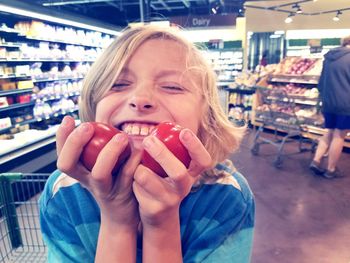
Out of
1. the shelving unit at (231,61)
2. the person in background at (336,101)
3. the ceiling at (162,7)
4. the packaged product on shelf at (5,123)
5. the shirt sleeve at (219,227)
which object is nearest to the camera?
the shirt sleeve at (219,227)

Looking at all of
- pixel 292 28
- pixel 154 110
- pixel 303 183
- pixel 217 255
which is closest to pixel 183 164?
pixel 154 110

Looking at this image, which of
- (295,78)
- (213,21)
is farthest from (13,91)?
(213,21)

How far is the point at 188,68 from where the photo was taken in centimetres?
86

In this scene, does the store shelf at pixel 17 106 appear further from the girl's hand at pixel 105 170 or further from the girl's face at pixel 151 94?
the girl's hand at pixel 105 170

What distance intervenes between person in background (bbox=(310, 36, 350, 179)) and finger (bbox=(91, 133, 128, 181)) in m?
4.11

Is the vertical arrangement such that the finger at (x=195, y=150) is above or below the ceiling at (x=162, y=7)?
below

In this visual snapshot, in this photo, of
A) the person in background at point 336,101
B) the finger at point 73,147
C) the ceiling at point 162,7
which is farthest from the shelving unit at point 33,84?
the ceiling at point 162,7

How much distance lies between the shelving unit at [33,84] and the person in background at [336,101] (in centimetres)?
299

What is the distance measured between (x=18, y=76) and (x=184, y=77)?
12.8 ft

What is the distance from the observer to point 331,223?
9.95 ft

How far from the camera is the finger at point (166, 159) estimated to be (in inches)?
22.0

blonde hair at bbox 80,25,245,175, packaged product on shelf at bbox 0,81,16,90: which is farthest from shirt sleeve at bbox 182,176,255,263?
packaged product on shelf at bbox 0,81,16,90

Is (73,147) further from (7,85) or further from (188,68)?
(7,85)

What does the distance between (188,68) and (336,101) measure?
381cm
